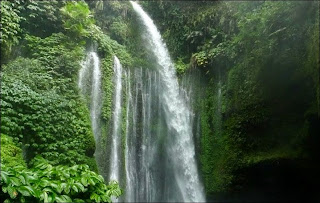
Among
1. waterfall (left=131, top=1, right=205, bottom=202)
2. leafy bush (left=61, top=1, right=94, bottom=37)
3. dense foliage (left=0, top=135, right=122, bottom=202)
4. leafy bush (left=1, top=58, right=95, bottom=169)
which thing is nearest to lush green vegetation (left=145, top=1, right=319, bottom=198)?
waterfall (left=131, top=1, right=205, bottom=202)

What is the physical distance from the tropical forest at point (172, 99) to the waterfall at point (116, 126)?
0.19 ft

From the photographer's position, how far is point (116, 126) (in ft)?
28.5

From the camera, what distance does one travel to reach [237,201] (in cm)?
968

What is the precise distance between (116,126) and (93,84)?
1.44 meters

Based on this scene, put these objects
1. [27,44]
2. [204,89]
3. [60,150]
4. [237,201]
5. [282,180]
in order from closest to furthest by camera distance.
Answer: [60,150] → [27,44] → [282,180] → [237,201] → [204,89]

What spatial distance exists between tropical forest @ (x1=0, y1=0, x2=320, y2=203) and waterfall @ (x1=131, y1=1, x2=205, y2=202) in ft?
0.12

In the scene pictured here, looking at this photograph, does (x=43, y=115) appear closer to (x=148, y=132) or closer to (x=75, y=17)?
(x=75, y=17)

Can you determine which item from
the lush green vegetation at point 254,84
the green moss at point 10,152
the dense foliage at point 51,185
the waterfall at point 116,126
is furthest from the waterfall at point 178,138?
the dense foliage at point 51,185

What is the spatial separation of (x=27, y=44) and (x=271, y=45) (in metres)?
6.69

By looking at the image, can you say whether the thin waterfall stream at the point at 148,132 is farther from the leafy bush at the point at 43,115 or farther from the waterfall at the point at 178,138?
the leafy bush at the point at 43,115

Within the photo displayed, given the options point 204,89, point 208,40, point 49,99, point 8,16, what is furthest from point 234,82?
point 8,16

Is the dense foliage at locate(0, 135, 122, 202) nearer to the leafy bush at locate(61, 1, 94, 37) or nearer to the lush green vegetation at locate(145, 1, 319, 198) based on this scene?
the leafy bush at locate(61, 1, 94, 37)

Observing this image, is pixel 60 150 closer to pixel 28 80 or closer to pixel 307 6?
pixel 28 80

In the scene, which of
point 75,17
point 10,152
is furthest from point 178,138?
point 10,152
